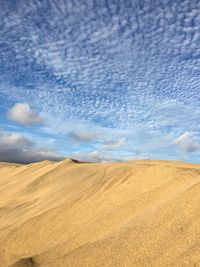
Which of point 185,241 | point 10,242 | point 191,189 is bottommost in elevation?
point 10,242

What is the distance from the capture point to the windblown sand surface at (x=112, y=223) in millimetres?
3209

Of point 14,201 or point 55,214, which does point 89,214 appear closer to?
point 55,214

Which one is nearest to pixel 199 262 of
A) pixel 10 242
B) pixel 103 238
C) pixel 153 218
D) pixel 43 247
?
pixel 153 218

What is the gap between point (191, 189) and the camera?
402 cm

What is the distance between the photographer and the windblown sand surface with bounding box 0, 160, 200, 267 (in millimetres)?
3209

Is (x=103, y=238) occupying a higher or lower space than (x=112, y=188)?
lower

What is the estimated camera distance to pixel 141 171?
5977mm

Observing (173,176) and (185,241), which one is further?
(173,176)

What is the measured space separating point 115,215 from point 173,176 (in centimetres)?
122

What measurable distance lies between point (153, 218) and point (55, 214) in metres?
2.03

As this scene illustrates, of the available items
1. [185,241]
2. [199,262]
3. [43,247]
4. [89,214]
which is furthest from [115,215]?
[199,262]

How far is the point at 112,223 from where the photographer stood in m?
4.21

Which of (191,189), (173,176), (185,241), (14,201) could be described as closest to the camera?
(185,241)

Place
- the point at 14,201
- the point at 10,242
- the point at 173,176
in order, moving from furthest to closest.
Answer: the point at 14,201, the point at 173,176, the point at 10,242
